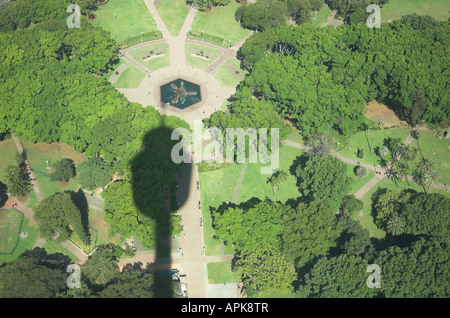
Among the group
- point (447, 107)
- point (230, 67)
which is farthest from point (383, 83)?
point (230, 67)

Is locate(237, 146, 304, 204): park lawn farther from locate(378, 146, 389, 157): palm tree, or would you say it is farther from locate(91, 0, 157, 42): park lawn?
locate(91, 0, 157, 42): park lawn

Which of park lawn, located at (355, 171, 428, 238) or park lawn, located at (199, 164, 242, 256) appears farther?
park lawn, located at (355, 171, 428, 238)

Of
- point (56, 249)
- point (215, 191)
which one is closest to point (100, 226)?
point (56, 249)

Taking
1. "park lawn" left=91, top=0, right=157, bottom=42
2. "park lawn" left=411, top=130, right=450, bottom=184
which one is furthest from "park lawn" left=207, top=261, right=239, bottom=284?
"park lawn" left=91, top=0, right=157, bottom=42

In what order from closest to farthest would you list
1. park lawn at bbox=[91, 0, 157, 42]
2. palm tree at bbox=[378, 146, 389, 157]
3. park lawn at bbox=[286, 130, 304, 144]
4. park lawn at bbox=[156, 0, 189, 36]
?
palm tree at bbox=[378, 146, 389, 157] → park lawn at bbox=[286, 130, 304, 144] → park lawn at bbox=[91, 0, 157, 42] → park lawn at bbox=[156, 0, 189, 36]

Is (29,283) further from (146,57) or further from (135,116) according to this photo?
(146,57)

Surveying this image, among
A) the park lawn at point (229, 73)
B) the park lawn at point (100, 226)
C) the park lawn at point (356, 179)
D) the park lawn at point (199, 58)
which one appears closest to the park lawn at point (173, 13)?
the park lawn at point (199, 58)

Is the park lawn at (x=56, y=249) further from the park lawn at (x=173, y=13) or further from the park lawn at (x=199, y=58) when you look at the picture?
the park lawn at (x=173, y=13)
